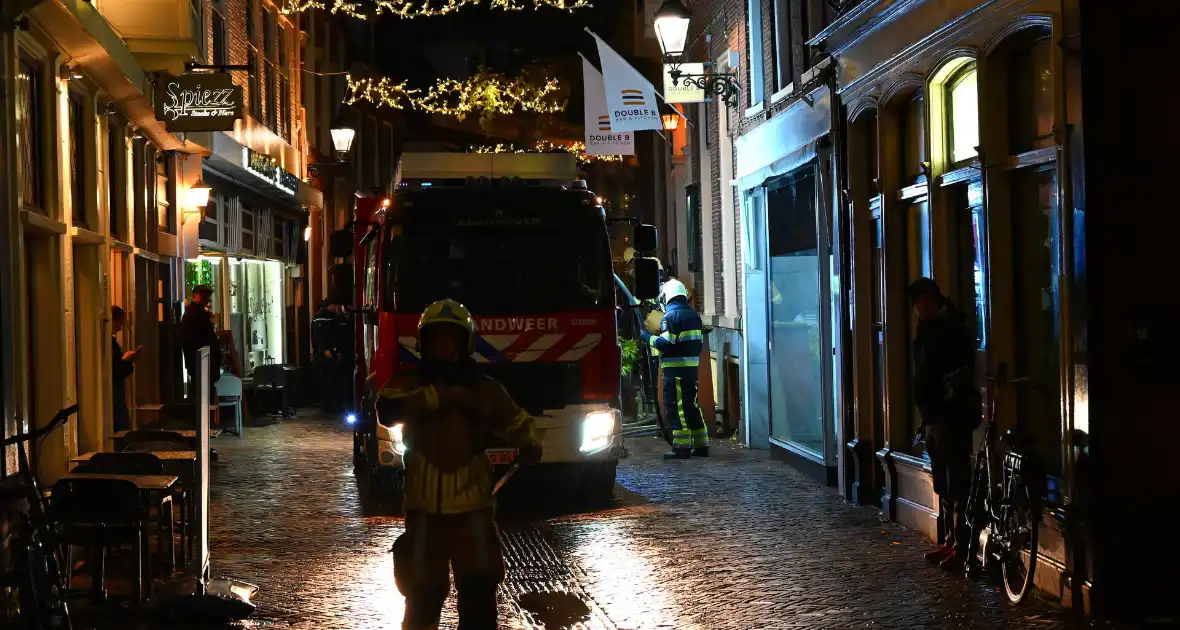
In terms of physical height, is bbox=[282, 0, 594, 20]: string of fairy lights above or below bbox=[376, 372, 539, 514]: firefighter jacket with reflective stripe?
above

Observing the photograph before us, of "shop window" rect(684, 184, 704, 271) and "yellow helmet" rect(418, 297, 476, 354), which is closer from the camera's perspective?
"yellow helmet" rect(418, 297, 476, 354)

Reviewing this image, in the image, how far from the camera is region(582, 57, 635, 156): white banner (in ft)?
60.2

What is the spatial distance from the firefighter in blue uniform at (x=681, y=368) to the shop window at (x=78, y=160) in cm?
639

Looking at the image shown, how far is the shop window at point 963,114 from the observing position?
10.4 m

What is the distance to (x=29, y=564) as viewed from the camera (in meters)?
6.22

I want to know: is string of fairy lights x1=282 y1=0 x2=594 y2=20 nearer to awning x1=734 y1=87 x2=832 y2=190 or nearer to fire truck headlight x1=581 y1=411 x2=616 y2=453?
awning x1=734 y1=87 x2=832 y2=190

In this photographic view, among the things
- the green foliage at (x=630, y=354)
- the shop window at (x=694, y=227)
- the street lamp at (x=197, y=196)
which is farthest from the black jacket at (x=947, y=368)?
the street lamp at (x=197, y=196)

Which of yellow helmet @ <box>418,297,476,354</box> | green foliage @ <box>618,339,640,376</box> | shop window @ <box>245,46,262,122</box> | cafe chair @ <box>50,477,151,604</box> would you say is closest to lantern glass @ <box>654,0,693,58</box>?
green foliage @ <box>618,339,640,376</box>

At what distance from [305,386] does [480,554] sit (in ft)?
74.9

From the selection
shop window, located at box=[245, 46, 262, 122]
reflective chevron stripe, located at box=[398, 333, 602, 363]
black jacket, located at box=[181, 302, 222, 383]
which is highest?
shop window, located at box=[245, 46, 262, 122]

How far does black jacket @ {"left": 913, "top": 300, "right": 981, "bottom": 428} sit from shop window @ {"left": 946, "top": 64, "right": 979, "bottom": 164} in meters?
1.47

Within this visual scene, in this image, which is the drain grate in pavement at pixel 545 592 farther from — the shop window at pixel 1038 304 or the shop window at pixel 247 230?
the shop window at pixel 247 230

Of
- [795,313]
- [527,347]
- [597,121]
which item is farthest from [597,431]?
[597,121]

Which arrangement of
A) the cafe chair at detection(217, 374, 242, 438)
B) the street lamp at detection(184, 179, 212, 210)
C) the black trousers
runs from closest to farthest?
1. the black trousers
2. the cafe chair at detection(217, 374, 242, 438)
3. the street lamp at detection(184, 179, 212, 210)
